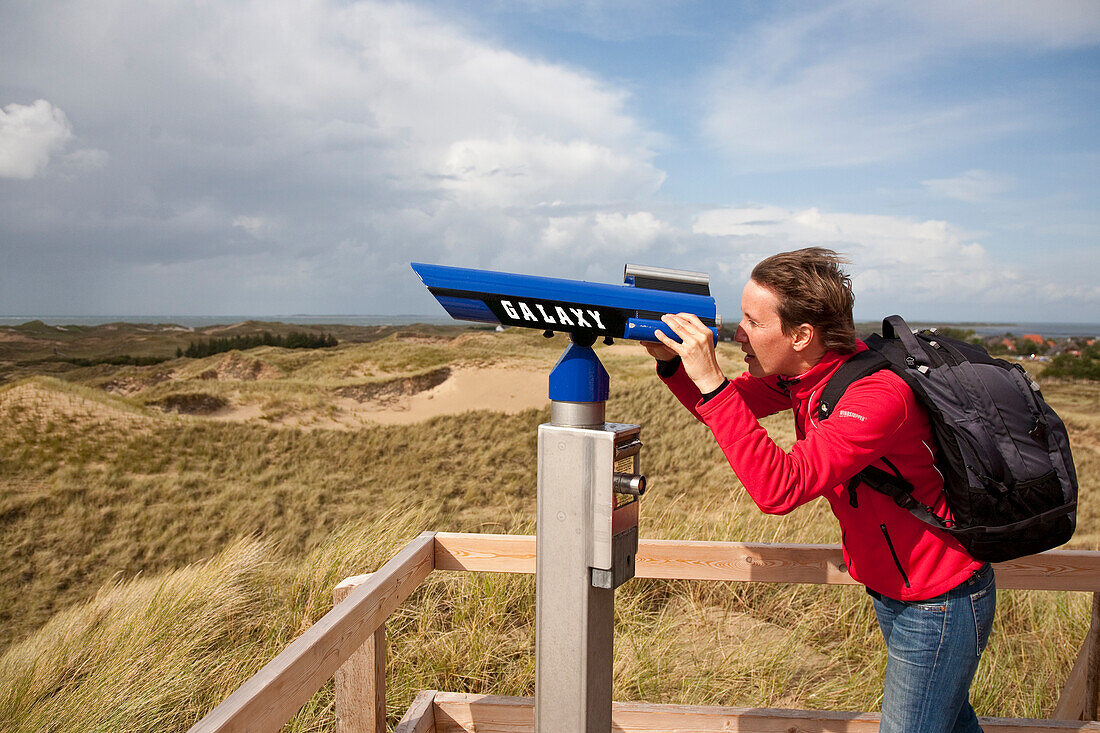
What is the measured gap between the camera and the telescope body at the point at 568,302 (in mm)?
1297

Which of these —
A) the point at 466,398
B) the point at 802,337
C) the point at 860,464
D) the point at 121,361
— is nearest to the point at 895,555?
the point at 860,464

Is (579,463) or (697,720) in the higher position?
(579,463)

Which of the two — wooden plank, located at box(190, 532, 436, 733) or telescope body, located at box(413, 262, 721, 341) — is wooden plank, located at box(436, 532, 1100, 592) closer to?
wooden plank, located at box(190, 532, 436, 733)

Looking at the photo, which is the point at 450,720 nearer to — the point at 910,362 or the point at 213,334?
the point at 910,362

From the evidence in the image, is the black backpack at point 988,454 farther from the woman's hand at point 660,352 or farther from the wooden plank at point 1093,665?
the wooden plank at point 1093,665

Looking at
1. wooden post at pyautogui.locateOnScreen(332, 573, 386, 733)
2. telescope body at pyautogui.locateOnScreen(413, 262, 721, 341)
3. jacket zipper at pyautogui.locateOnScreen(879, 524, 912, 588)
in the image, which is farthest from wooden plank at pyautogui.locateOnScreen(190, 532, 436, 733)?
jacket zipper at pyautogui.locateOnScreen(879, 524, 912, 588)

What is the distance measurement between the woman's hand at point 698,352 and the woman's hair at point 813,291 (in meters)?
0.22

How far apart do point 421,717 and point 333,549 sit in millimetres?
2155

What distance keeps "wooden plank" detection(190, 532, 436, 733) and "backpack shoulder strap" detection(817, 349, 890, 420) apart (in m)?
1.09

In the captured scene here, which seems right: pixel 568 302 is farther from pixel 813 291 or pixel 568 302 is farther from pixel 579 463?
pixel 813 291

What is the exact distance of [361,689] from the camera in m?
1.86

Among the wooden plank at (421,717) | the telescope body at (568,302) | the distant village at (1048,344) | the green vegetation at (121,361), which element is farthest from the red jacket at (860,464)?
the green vegetation at (121,361)

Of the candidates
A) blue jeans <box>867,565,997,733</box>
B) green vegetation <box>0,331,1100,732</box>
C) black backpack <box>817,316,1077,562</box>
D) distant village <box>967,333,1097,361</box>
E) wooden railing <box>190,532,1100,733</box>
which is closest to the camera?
black backpack <box>817,316,1077,562</box>

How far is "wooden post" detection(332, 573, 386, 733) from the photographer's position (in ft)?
6.08
